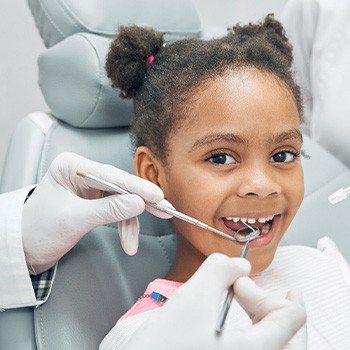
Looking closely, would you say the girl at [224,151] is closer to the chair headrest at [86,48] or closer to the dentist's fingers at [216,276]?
the chair headrest at [86,48]

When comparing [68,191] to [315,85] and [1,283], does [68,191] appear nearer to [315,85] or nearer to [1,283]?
[1,283]

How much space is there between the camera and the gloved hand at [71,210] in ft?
3.31

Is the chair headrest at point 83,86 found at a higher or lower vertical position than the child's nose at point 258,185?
higher

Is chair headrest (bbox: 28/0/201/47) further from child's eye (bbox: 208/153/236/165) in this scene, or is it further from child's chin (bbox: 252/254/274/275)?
child's chin (bbox: 252/254/274/275)

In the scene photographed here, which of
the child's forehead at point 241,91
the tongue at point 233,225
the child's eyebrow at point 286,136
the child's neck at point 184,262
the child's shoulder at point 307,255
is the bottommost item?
the child's shoulder at point 307,255

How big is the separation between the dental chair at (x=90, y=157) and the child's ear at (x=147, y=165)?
146mm

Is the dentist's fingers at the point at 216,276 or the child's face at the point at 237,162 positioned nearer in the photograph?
the dentist's fingers at the point at 216,276

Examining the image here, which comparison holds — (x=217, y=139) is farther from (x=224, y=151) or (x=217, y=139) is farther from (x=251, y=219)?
(x=251, y=219)

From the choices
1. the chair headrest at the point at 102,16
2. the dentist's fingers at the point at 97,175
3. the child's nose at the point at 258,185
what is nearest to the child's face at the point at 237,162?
the child's nose at the point at 258,185

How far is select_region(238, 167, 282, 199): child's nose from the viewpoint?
102 cm

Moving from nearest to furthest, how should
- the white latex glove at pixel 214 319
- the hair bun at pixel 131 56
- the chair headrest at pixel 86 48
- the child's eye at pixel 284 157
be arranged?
the white latex glove at pixel 214 319, the child's eye at pixel 284 157, the hair bun at pixel 131 56, the chair headrest at pixel 86 48

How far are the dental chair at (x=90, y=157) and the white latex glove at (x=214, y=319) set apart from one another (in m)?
0.33

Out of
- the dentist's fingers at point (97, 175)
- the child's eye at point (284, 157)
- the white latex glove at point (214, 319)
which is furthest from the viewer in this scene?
the child's eye at point (284, 157)

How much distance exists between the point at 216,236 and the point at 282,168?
179 mm
